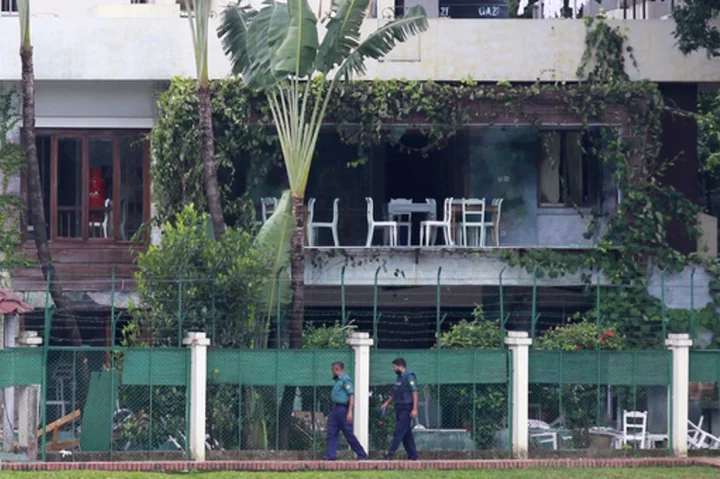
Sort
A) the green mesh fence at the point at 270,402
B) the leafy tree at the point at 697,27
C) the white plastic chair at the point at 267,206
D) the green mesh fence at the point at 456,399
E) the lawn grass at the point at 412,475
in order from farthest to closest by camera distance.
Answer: the white plastic chair at the point at 267,206 → the leafy tree at the point at 697,27 → the green mesh fence at the point at 456,399 → the green mesh fence at the point at 270,402 → the lawn grass at the point at 412,475

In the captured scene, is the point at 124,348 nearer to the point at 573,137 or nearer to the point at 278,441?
the point at 278,441

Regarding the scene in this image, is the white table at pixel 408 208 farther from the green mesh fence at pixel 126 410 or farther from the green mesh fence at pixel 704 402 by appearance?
the green mesh fence at pixel 126 410

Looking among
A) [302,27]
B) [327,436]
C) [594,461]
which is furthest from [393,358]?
[302,27]

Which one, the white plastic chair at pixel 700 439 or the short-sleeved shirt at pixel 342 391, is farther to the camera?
the white plastic chair at pixel 700 439

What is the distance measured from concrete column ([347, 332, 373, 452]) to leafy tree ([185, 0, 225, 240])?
373cm

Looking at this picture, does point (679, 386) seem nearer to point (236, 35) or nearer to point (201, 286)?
point (201, 286)

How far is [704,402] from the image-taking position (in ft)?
78.5

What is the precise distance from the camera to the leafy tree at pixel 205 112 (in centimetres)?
2417

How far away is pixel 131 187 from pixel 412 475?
401 inches

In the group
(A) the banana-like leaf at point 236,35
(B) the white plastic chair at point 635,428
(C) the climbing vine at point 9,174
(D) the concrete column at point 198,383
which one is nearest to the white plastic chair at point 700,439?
(B) the white plastic chair at point 635,428

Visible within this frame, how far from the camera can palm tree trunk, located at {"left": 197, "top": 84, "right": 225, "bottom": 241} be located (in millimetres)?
24188

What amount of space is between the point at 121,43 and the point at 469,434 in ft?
32.6

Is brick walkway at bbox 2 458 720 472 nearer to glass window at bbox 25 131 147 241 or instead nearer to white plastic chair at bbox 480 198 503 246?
white plastic chair at bbox 480 198 503 246

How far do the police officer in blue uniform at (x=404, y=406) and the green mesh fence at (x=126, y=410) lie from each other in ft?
10.6
